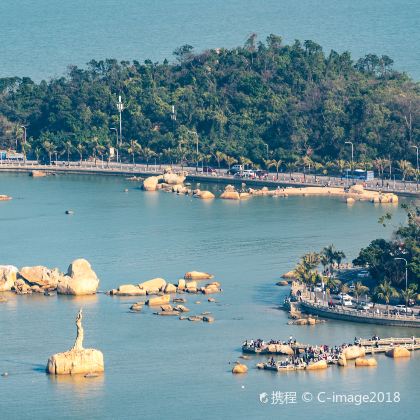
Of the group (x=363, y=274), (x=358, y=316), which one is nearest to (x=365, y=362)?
(x=358, y=316)

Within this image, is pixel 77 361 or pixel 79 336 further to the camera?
pixel 77 361

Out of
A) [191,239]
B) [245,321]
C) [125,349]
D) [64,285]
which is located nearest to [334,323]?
[245,321]

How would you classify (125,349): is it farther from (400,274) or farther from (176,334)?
(400,274)

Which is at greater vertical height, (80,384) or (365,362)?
(365,362)

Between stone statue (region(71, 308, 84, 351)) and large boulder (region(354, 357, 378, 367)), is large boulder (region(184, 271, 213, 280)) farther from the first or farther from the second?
large boulder (region(354, 357, 378, 367))

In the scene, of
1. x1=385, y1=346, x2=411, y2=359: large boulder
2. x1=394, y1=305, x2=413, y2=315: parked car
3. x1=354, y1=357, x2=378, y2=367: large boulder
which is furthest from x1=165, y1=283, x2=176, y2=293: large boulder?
x1=354, y1=357, x2=378, y2=367: large boulder

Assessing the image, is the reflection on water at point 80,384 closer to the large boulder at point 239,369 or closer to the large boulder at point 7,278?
the large boulder at point 239,369

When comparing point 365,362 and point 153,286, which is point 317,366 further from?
point 153,286
